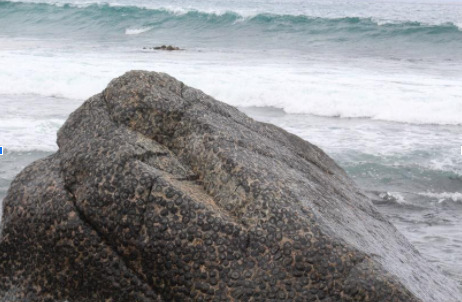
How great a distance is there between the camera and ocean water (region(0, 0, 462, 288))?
7.91 meters

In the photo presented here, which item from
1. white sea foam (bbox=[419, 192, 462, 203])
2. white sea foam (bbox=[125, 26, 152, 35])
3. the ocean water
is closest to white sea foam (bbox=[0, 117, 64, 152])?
the ocean water

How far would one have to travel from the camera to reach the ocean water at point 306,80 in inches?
312

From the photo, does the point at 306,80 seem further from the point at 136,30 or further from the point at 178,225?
the point at 136,30

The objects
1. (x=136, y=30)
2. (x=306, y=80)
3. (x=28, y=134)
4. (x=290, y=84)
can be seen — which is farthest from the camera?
(x=136, y=30)

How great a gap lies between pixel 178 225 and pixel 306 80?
13030 mm

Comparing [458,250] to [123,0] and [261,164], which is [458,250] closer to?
[261,164]

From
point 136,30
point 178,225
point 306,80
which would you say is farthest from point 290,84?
point 136,30

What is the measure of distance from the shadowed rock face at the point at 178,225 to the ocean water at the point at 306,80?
220 centimetres

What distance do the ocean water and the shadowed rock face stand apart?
220 cm

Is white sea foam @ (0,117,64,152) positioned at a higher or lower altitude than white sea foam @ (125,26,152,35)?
lower

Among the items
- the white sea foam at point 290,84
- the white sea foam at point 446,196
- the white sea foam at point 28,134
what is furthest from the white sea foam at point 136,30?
the white sea foam at point 446,196

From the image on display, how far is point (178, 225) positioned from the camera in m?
3.16

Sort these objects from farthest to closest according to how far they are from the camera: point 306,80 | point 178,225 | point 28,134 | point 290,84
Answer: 1. point 306,80
2. point 290,84
3. point 28,134
4. point 178,225

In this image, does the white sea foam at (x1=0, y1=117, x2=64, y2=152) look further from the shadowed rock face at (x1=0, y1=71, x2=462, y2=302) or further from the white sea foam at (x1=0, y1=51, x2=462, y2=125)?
the shadowed rock face at (x1=0, y1=71, x2=462, y2=302)
